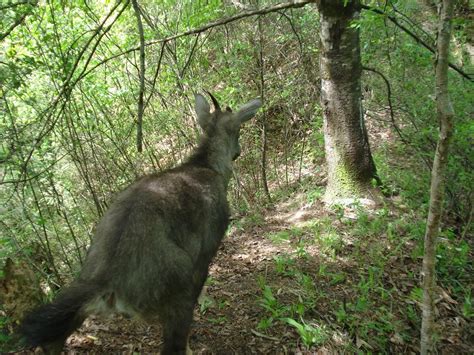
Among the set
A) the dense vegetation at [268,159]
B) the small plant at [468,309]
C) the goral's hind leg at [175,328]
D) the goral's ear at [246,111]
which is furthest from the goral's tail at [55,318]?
the small plant at [468,309]

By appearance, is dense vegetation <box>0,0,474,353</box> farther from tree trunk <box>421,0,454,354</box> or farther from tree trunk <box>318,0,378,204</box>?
tree trunk <box>421,0,454,354</box>

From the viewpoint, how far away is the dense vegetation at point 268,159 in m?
3.89

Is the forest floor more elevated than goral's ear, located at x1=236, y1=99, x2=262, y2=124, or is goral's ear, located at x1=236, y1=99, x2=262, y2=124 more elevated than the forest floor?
goral's ear, located at x1=236, y1=99, x2=262, y2=124

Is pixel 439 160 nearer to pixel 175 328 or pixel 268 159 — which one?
pixel 175 328

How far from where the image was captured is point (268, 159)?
9555mm

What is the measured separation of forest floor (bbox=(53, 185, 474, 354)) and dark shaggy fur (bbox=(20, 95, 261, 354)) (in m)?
0.81

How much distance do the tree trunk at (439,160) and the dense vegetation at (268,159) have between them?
0.49 meters

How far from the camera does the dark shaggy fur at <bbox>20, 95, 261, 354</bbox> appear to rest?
258 cm

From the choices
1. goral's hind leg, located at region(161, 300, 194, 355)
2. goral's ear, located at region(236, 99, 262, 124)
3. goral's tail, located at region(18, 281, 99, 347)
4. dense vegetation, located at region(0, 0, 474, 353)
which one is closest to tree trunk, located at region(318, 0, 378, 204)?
dense vegetation, located at region(0, 0, 474, 353)

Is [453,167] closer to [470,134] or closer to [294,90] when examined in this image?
[470,134]

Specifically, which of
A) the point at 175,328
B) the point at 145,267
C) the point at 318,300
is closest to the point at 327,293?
the point at 318,300

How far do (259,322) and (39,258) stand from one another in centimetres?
324

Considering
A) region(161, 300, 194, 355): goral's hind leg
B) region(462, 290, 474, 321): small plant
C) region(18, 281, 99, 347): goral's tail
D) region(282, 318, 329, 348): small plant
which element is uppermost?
region(18, 281, 99, 347): goral's tail

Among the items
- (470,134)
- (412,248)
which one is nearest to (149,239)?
(412,248)
